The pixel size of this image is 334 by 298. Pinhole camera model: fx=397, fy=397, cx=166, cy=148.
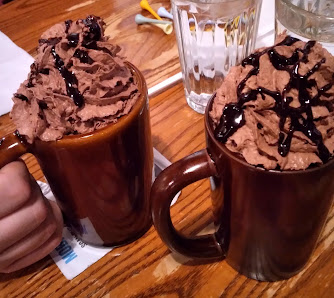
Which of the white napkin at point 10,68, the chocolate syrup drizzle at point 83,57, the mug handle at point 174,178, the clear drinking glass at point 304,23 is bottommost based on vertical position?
the white napkin at point 10,68

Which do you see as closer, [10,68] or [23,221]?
[23,221]

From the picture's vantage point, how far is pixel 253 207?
0.36 m

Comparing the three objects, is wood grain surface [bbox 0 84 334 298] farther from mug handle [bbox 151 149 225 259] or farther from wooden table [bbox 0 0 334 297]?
mug handle [bbox 151 149 225 259]

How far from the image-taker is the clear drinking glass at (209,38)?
65cm

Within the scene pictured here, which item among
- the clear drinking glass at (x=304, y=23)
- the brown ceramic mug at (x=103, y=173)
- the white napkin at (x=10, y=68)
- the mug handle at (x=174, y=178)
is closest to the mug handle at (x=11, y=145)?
the brown ceramic mug at (x=103, y=173)

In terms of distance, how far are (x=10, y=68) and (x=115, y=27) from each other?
9.5 inches

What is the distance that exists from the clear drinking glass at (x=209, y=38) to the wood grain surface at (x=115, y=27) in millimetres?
63

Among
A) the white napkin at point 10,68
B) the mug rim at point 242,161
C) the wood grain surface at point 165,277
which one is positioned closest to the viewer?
the mug rim at point 242,161

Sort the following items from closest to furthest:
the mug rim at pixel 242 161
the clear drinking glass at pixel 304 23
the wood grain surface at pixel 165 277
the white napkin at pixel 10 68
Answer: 1. the mug rim at pixel 242 161
2. the wood grain surface at pixel 165 277
3. the clear drinking glass at pixel 304 23
4. the white napkin at pixel 10 68

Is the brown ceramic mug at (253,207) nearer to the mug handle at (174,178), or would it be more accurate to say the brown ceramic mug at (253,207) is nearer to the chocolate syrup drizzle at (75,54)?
the mug handle at (174,178)

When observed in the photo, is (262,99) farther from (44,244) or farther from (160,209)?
(44,244)

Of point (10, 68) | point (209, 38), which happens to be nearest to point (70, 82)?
point (209, 38)

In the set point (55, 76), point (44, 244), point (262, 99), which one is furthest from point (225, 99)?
point (44, 244)

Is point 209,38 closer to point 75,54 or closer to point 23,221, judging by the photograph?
point 75,54
